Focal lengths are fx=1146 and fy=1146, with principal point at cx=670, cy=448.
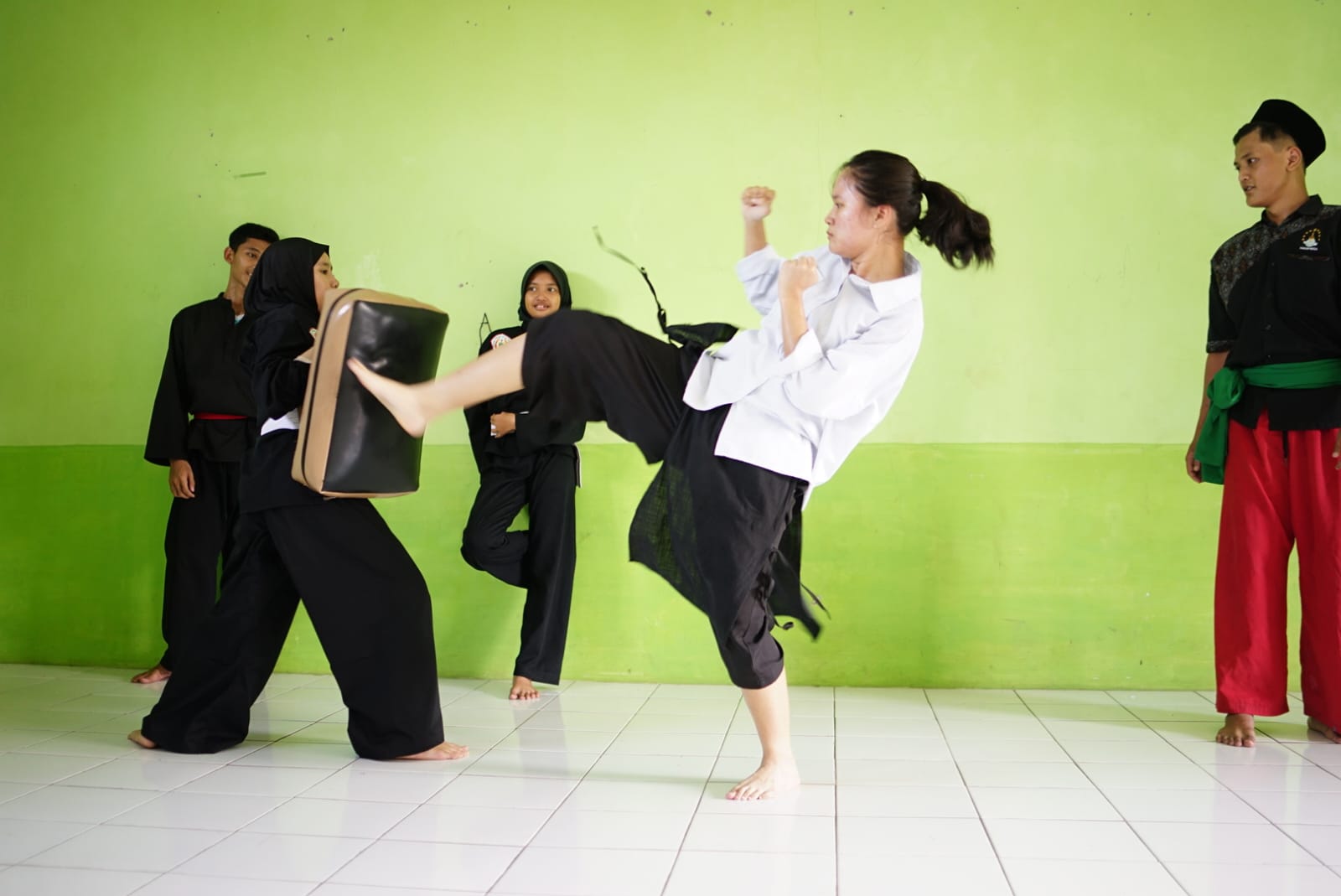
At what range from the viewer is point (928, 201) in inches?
98.9

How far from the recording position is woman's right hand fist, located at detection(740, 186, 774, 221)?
8.38 ft

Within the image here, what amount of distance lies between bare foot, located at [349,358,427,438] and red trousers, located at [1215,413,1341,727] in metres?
2.27

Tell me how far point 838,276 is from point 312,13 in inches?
102

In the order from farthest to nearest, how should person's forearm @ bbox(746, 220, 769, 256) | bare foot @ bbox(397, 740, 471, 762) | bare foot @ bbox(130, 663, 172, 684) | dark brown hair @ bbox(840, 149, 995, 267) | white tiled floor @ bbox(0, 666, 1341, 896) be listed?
bare foot @ bbox(130, 663, 172, 684) → bare foot @ bbox(397, 740, 471, 762) → person's forearm @ bbox(746, 220, 769, 256) → dark brown hair @ bbox(840, 149, 995, 267) → white tiled floor @ bbox(0, 666, 1341, 896)

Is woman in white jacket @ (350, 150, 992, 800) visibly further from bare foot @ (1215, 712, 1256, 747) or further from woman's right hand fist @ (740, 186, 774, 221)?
bare foot @ (1215, 712, 1256, 747)

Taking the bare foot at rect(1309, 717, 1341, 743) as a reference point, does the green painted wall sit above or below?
above

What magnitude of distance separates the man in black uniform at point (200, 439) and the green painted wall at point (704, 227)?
39cm

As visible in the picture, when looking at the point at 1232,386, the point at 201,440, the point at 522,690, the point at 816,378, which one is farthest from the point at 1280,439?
the point at 201,440

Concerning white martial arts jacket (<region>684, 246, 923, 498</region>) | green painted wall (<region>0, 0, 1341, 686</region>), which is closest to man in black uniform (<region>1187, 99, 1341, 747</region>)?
green painted wall (<region>0, 0, 1341, 686</region>)

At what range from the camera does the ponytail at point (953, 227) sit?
2.50m

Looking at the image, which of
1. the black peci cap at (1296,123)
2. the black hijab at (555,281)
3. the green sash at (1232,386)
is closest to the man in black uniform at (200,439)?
the black hijab at (555,281)

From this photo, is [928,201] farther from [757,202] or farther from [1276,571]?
[1276,571]

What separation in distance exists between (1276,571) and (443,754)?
2.32m

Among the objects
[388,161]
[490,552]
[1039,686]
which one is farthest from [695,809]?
[388,161]
